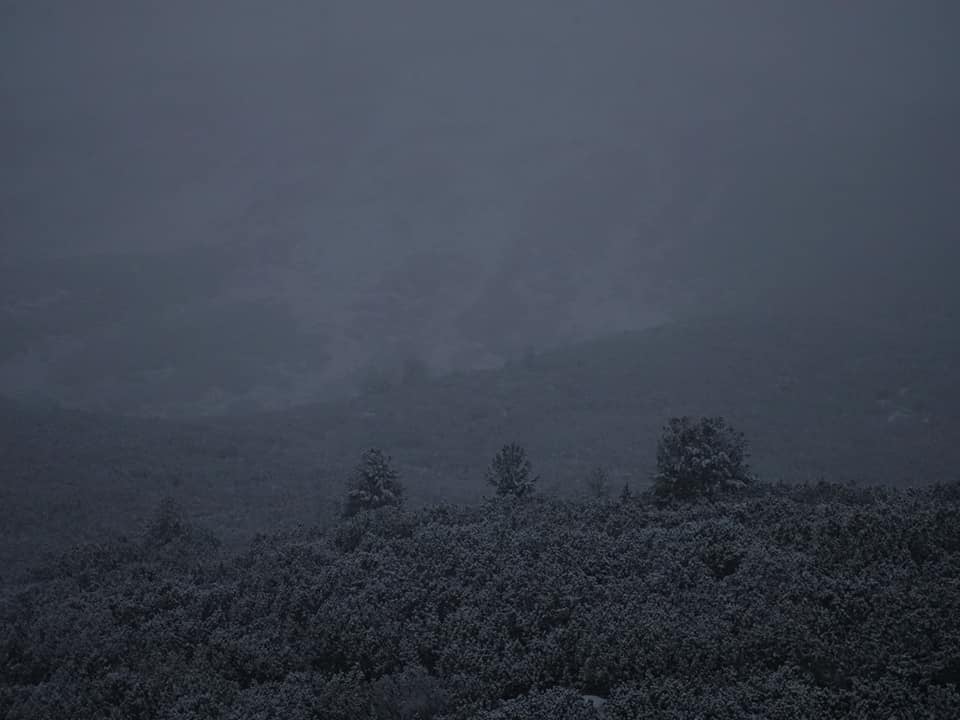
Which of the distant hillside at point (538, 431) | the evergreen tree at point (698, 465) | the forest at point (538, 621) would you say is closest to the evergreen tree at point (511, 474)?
the evergreen tree at point (698, 465)

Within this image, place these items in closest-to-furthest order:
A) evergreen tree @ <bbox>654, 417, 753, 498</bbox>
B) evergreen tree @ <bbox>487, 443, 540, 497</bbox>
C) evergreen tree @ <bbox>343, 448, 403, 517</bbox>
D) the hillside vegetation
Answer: the hillside vegetation → evergreen tree @ <bbox>654, 417, 753, 498</bbox> → evergreen tree @ <bbox>487, 443, 540, 497</bbox> → evergreen tree @ <bbox>343, 448, 403, 517</bbox>

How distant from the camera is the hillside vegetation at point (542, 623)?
7.29m

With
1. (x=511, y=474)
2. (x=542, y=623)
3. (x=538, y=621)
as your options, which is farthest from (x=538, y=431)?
(x=538, y=621)

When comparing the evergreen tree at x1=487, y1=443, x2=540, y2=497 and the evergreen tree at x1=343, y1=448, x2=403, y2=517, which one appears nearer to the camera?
the evergreen tree at x1=487, y1=443, x2=540, y2=497

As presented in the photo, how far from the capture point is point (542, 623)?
9.05 meters

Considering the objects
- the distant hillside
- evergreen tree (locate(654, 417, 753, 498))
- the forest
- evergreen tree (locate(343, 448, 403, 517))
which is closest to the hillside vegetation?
the forest

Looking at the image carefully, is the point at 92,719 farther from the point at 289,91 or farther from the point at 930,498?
the point at 289,91

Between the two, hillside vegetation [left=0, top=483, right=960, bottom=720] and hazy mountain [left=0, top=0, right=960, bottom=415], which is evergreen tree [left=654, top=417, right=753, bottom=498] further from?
hazy mountain [left=0, top=0, right=960, bottom=415]

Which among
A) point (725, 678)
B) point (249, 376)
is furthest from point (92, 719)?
point (249, 376)

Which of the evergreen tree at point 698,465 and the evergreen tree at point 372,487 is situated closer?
the evergreen tree at point 698,465

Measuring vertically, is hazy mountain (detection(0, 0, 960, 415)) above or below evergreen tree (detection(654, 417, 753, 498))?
above

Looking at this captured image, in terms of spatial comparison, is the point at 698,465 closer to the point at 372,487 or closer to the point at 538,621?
the point at 538,621

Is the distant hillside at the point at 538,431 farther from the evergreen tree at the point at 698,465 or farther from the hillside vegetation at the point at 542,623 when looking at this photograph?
the evergreen tree at the point at 698,465

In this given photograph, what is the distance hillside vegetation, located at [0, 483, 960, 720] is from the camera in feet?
23.9
